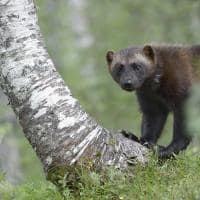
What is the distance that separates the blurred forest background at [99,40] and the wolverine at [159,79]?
14.3 ft

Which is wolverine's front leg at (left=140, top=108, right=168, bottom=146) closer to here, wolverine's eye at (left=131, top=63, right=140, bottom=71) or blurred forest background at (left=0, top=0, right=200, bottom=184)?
wolverine's eye at (left=131, top=63, right=140, bottom=71)

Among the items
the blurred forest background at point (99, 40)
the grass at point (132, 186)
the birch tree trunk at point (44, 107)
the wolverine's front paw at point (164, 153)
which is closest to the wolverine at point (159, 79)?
the wolverine's front paw at point (164, 153)

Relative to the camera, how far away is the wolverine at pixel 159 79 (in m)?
8.36

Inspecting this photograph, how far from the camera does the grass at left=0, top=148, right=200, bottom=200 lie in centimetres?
627

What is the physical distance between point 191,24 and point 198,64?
11.8m

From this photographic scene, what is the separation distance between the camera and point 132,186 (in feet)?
21.2

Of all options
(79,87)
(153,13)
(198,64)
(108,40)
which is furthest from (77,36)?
(198,64)

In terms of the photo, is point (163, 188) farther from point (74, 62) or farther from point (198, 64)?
point (74, 62)

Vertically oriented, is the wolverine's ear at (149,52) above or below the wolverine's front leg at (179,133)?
above

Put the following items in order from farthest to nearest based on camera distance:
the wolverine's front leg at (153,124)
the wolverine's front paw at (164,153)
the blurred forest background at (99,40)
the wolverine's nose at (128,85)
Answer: the blurred forest background at (99,40) → the wolverine's front leg at (153,124) → the wolverine's nose at (128,85) → the wolverine's front paw at (164,153)

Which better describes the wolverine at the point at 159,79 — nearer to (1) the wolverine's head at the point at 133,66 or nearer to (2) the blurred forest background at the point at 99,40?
(1) the wolverine's head at the point at 133,66

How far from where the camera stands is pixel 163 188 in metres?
6.39

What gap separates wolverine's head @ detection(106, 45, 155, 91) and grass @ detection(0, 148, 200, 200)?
2238 mm

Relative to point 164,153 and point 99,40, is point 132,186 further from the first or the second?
point 99,40
